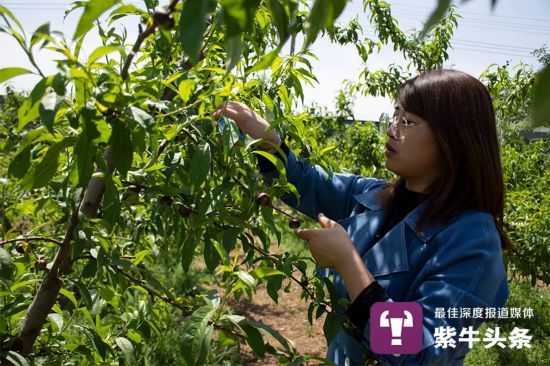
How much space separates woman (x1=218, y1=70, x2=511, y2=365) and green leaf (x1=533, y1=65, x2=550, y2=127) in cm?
88

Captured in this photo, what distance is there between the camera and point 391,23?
4.88 metres

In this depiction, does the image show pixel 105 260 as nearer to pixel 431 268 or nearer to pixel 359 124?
pixel 431 268

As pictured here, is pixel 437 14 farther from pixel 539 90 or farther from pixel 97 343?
pixel 97 343

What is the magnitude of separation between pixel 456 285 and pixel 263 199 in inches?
18.1

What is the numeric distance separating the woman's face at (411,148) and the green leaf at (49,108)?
37.0 inches

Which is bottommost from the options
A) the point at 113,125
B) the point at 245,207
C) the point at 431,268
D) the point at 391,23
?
the point at 431,268

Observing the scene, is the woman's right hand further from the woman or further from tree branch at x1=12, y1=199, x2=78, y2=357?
tree branch at x1=12, y1=199, x2=78, y2=357

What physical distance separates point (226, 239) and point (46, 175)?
36 cm

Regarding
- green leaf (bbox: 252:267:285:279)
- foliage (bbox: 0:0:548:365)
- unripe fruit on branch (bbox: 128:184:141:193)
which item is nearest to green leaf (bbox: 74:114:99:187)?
foliage (bbox: 0:0:548:365)

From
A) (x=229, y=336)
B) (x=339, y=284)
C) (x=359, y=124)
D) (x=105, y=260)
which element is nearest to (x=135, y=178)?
(x=105, y=260)

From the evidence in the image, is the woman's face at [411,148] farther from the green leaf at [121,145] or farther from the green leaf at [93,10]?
the green leaf at [93,10]

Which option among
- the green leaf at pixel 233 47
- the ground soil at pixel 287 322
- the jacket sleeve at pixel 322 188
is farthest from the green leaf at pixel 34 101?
the ground soil at pixel 287 322

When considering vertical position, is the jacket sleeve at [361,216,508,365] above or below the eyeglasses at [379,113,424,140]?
below

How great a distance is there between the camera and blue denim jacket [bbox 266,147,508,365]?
49.1 inches
